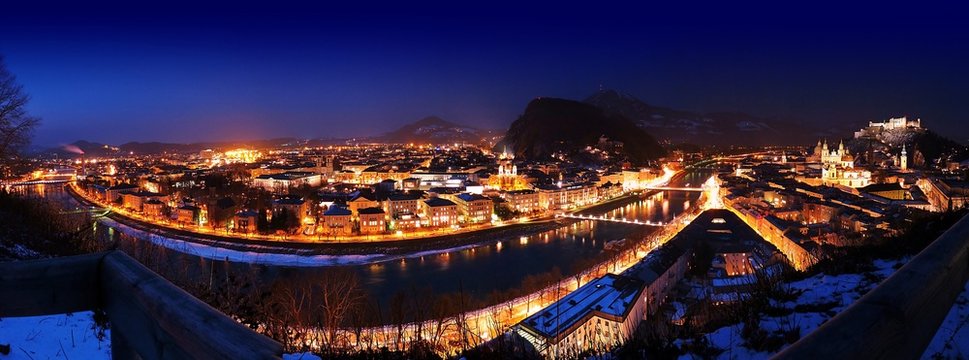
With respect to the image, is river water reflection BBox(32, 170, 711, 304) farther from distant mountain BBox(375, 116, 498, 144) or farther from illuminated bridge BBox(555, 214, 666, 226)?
distant mountain BBox(375, 116, 498, 144)

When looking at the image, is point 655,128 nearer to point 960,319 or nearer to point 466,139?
point 466,139

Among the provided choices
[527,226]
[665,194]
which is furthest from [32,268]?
[665,194]

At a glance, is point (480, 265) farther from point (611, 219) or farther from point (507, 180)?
point (507, 180)

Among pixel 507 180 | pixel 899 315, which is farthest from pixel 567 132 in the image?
pixel 899 315

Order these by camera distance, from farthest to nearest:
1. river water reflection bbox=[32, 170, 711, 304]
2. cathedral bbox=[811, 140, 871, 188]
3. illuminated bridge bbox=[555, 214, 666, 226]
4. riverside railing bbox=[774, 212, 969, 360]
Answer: cathedral bbox=[811, 140, 871, 188] → illuminated bridge bbox=[555, 214, 666, 226] → river water reflection bbox=[32, 170, 711, 304] → riverside railing bbox=[774, 212, 969, 360]

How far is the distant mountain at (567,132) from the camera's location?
42781mm

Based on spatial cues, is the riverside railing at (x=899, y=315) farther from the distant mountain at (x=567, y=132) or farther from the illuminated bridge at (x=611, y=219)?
the distant mountain at (x=567, y=132)

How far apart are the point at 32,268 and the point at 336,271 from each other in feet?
31.4

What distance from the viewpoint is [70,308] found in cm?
→ 62

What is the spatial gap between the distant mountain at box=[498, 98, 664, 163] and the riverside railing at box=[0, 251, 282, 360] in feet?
131

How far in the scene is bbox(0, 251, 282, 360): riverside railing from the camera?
1.40 ft

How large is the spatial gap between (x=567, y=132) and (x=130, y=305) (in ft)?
154

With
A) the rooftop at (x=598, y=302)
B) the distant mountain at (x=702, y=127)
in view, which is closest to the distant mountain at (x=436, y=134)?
the distant mountain at (x=702, y=127)

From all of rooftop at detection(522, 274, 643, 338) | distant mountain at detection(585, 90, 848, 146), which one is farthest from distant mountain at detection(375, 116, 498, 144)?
rooftop at detection(522, 274, 643, 338)
